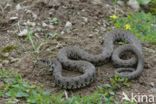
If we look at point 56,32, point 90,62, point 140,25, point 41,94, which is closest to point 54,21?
point 56,32

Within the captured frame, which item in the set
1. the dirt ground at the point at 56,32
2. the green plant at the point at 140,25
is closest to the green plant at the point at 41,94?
the dirt ground at the point at 56,32

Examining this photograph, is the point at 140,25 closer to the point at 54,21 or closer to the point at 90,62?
the point at 54,21

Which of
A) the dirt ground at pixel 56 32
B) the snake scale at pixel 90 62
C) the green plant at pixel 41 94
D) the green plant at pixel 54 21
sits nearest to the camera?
the green plant at pixel 41 94

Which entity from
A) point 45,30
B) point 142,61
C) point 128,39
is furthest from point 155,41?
point 45,30

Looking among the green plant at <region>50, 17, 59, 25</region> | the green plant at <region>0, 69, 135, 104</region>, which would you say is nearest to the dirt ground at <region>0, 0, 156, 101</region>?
the green plant at <region>50, 17, 59, 25</region>

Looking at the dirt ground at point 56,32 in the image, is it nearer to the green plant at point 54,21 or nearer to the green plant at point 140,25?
the green plant at point 54,21

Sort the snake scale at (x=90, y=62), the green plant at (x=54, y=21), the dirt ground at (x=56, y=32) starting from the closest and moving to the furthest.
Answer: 1. the snake scale at (x=90, y=62)
2. the dirt ground at (x=56, y=32)
3. the green plant at (x=54, y=21)
